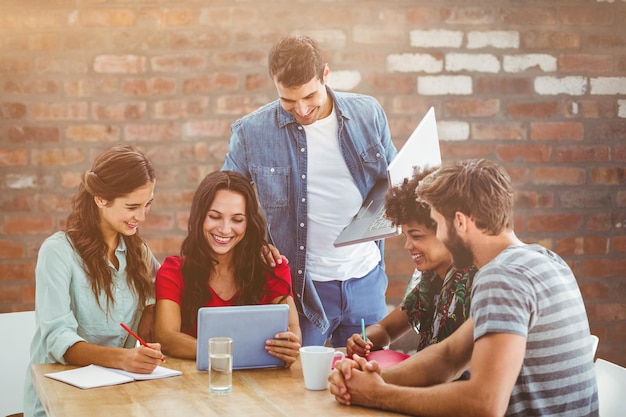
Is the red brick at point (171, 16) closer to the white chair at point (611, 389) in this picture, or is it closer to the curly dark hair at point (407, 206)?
the curly dark hair at point (407, 206)

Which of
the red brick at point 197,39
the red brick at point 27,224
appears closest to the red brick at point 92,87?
the red brick at point 197,39

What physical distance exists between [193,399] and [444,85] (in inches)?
77.4

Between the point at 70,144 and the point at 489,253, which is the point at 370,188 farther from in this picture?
the point at 70,144

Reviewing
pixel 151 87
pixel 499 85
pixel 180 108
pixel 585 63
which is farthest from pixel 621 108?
pixel 151 87

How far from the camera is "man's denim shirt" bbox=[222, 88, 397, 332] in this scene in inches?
101

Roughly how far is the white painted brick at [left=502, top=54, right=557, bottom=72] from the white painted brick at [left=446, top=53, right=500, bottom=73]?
1.6 inches

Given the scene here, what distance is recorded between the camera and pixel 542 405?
151 centimetres

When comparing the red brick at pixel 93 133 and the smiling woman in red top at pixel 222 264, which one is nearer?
the smiling woman in red top at pixel 222 264

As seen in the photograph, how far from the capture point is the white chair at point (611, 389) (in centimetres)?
193

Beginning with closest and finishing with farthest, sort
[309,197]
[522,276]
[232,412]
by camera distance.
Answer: [522,276]
[232,412]
[309,197]

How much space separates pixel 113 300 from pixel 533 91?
1.95 metres

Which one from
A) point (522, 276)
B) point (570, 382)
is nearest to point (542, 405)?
point (570, 382)

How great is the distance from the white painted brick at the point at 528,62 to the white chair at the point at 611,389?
157cm

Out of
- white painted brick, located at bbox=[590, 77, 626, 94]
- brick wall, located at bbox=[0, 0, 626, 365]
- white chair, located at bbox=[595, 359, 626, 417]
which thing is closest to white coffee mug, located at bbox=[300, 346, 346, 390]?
white chair, located at bbox=[595, 359, 626, 417]
